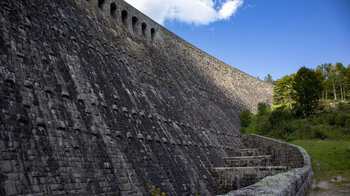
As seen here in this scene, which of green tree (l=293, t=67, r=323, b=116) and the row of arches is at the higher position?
the row of arches

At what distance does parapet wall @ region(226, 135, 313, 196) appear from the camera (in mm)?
4520

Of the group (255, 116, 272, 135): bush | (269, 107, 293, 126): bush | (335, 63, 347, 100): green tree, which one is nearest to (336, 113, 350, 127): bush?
(269, 107, 293, 126): bush

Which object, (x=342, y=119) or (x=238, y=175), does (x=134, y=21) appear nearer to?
(x=238, y=175)

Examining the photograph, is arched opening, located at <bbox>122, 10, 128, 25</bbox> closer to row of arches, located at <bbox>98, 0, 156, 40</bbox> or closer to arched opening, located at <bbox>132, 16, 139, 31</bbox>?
row of arches, located at <bbox>98, 0, 156, 40</bbox>

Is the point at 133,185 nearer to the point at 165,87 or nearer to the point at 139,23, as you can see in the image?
the point at 165,87

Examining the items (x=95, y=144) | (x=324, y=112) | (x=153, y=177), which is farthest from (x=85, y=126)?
(x=324, y=112)

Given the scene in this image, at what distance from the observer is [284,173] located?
22.9ft

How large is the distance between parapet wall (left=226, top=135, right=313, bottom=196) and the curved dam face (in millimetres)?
2766

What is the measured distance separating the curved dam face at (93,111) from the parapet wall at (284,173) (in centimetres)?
277

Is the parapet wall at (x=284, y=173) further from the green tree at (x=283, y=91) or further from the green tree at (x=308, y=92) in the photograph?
the green tree at (x=283, y=91)

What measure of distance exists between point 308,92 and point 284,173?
23.1 meters

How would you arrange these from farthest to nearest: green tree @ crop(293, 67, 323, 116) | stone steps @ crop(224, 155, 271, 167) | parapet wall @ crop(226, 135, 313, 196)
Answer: green tree @ crop(293, 67, 323, 116), stone steps @ crop(224, 155, 271, 167), parapet wall @ crop(226, 135, 313, 196)

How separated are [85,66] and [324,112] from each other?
79.6ft

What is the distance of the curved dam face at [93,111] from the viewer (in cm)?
707
